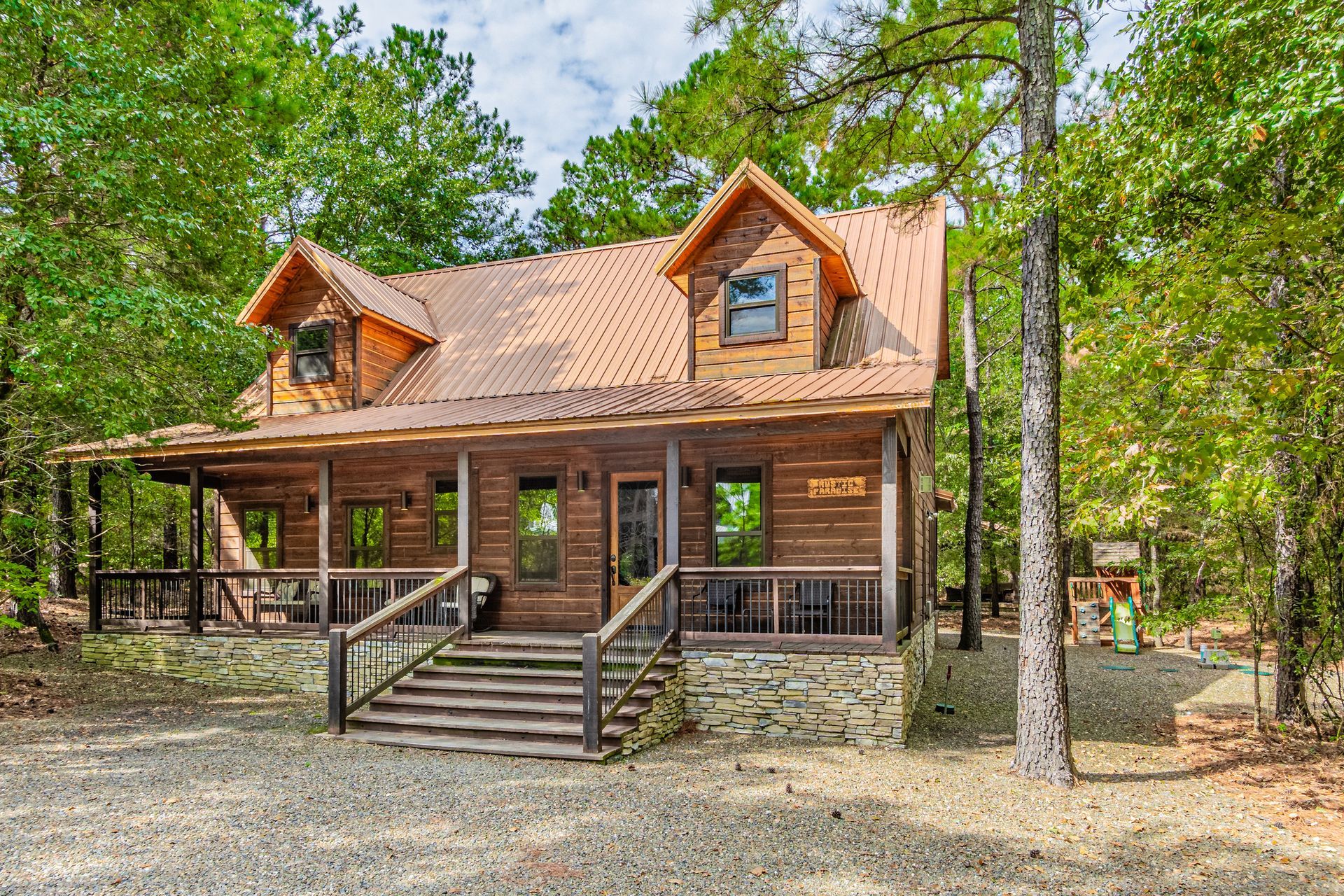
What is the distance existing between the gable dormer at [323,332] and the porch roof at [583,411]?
2.57 ft

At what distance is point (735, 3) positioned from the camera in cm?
827

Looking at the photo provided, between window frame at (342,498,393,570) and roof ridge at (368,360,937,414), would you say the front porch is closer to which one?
window frame at (342,498,393,570)

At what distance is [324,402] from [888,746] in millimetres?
10584

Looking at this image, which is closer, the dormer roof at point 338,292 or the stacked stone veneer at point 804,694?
the stacked stone veneer at point 804,694

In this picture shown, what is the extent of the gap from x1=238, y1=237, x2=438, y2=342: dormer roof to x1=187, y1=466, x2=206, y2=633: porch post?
2.88 metres

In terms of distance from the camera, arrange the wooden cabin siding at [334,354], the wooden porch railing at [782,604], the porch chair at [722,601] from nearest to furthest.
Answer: the wooden porch railing at [782,604] → the porch chair at [722,601] → the wooden cabin siding at [334,354]

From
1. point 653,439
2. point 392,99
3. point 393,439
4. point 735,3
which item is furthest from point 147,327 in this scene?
point 392,99

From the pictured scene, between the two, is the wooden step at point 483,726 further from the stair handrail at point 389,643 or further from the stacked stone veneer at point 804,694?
the stacked stone veneer at point 804,694

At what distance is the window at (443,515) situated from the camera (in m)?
13.2

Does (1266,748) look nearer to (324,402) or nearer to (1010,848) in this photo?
(1010,848)

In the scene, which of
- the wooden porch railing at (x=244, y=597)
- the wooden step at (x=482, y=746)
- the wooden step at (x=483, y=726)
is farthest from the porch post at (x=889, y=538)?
the wooden porch railing at (x=244, y=597)

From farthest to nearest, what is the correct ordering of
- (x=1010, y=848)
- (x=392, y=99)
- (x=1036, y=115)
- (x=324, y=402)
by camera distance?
1. (x=392, y=99)
2. (x=324, y=402)
3. (x=1036, y=115)
4. (x=1010, y=848)

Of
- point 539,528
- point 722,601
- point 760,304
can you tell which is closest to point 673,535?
point 722,601

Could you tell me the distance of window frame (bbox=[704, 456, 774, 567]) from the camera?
1145 centimetres
